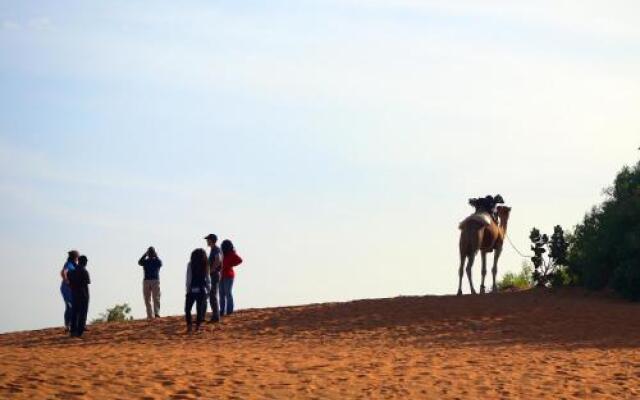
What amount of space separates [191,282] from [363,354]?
5149 millimetres

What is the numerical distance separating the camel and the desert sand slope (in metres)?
1.60

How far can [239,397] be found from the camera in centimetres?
Result: 1462

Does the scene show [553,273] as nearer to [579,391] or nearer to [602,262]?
[602,262]

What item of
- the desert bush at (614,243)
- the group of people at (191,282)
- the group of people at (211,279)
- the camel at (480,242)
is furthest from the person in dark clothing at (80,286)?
the desert bush at (614,243)

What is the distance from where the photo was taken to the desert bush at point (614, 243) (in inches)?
1119

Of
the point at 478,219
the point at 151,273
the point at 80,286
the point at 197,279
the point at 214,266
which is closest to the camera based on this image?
the point at 80,286

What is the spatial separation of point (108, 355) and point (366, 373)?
453cm

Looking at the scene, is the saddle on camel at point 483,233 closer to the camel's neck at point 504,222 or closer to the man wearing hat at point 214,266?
the camel's neck at point 504,222

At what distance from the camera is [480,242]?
2958cm


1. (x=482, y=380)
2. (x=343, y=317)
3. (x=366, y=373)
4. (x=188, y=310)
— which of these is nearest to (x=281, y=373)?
(x=366, y=373)

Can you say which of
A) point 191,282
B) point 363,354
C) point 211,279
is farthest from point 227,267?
point 363,354

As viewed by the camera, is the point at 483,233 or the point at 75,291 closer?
the point at 75,291

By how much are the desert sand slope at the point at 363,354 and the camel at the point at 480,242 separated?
160cm

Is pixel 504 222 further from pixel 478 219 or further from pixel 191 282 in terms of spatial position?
pixel 191 282
